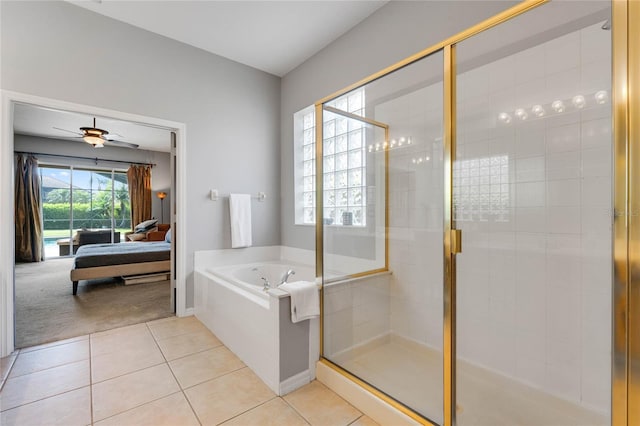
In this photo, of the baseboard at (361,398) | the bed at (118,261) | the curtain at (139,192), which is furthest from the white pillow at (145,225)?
the baseboard at (361,398)

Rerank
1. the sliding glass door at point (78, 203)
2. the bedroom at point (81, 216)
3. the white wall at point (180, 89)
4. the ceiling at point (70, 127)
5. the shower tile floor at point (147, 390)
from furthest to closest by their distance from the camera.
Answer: the sliding glass door at point (78, 203) → the ceiling at point (70, 127) → the bedroom at point (81, 216) → the white wall at point (180, 89) → the shower tile floor at point (147, 390)

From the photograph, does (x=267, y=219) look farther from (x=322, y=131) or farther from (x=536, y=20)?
(x=536, y=20)

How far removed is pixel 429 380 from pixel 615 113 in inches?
58.7

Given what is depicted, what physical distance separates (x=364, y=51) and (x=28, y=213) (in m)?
7.62

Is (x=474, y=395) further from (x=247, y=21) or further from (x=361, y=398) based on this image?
(x=247, y=21)

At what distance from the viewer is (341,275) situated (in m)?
2.19

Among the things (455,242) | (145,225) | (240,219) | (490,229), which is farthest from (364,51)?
(145,225)

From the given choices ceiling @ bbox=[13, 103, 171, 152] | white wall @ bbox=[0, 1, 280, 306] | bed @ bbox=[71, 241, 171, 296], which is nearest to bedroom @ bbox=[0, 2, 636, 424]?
white wall @ bbox=[0, 1, 280, 306]

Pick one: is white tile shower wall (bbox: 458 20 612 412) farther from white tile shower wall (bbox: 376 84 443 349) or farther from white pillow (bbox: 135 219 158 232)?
white pillow (bbox: 135 219 158 232)

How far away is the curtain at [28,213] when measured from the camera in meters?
5.87

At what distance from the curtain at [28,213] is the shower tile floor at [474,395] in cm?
753

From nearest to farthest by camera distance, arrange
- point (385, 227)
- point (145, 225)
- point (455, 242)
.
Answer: point (455, 242), point (385, 227), point (145, 225)

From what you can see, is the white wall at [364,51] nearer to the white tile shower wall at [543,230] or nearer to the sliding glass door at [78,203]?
the white tile shower wall at [543,230]

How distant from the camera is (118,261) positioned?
4.10 metres
